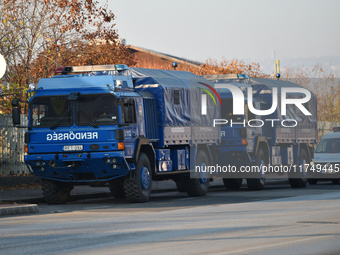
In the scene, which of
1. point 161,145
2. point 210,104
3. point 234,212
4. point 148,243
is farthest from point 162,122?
point 148,243

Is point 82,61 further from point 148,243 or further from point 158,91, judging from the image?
point 148,243

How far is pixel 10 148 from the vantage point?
2617 cm

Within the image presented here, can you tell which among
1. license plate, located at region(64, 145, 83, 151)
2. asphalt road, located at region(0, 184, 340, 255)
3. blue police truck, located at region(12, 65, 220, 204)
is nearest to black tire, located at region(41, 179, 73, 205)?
blue police truck, located at region(12, 65, 220, 204)

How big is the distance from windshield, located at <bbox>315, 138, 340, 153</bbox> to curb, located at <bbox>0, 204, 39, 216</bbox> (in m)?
16.5

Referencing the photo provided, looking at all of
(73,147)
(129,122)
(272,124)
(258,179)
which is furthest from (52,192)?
(272,124)

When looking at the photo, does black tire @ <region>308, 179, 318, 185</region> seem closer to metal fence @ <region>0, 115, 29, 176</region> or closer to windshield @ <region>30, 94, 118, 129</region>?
metal fence @ <region>0, 115, 29, 176</region>

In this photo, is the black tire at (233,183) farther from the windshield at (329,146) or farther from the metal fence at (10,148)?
the metal fence at (10,148)

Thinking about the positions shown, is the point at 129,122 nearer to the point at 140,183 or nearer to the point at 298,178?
the point at 140,183

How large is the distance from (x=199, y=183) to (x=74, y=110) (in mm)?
5176

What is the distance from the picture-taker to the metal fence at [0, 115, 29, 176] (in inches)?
1019

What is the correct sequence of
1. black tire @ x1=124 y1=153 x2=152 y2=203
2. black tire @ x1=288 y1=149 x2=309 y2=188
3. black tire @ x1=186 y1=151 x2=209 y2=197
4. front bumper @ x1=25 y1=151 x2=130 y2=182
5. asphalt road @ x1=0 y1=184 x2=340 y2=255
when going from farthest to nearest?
black tire @ x1=288 y1=149 x2=309 y2=188, black tire @ x1=186 y1=151 x2=209 y2=197, black tire @ x1=124 y1=153 x2=152 y2=203, front bumper @ x1=25 y1=151 x2=130 y2=182, asphalt road @ x1=0 y1=184 x2=340 y2=255

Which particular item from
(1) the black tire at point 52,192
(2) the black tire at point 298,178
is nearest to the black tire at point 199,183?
(1) the black tire at point 52,192

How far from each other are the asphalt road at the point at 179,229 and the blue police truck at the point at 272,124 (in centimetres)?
657

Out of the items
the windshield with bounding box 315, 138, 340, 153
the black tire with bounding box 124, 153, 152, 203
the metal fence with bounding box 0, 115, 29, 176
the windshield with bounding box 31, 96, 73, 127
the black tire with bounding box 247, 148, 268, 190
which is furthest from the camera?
the windshield with bounding box 315, 138, 340, 153
